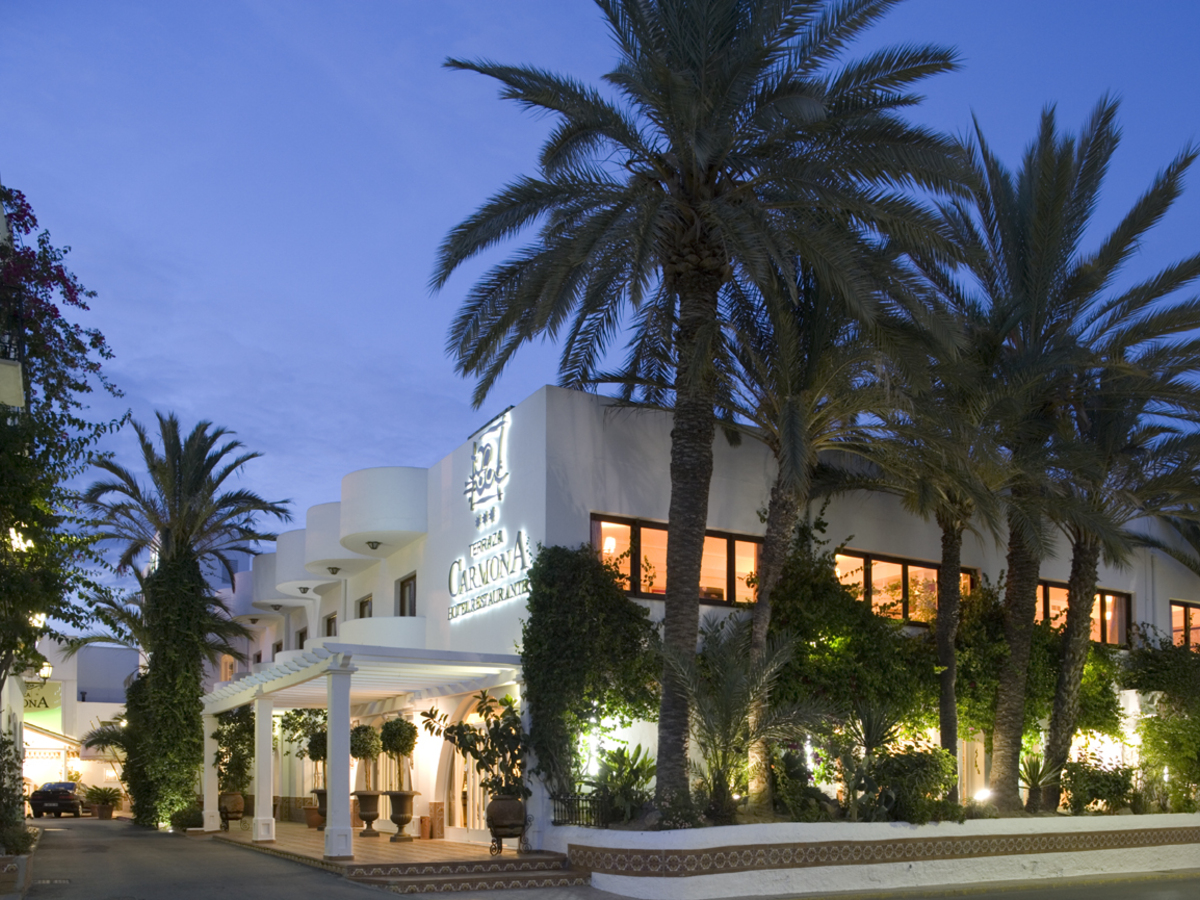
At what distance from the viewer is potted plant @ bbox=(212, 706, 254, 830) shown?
26891mm

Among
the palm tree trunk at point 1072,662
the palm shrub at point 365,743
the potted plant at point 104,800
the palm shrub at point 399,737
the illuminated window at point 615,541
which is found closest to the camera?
the illuminated window at point 615,541

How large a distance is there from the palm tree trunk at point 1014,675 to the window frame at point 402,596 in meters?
12.2

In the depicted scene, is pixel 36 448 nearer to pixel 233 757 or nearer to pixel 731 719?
pixel 731 719

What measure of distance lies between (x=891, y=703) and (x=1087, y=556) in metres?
5.32

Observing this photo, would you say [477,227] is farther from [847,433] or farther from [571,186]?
[847,433]

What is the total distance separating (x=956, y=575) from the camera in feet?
70.9

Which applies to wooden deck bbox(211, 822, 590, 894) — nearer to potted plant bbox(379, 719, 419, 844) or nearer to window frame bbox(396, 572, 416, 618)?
potted plant bbox(379, 719, 419, 844)

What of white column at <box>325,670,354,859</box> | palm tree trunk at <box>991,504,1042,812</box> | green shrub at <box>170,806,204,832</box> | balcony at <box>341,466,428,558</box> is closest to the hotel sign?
balcony at <box>341,466,428,558</box>

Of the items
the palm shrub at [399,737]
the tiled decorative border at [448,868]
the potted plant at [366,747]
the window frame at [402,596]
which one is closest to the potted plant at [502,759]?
the tiled decorative border at [448,868]

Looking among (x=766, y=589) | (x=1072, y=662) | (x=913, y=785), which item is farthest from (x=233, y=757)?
(x=1072, y=662)

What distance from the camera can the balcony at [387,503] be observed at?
2473 centimetres

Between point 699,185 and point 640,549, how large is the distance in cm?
670

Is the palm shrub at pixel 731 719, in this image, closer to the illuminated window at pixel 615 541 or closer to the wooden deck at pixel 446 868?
the wooden deck at pixel 446 868

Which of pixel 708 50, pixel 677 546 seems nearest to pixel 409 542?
pixel 677 546
